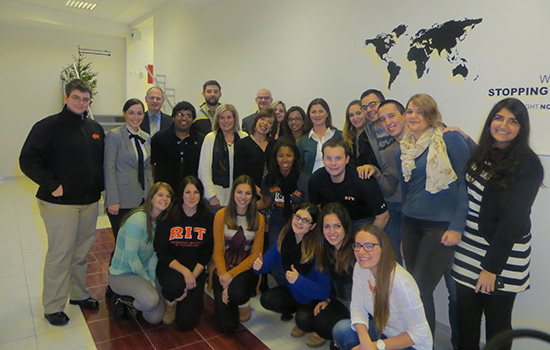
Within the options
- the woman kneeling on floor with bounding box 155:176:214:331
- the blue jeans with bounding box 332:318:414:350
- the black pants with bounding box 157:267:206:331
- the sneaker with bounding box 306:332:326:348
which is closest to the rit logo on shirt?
the woman kneeling on floor with bounding box 155:176:214:331

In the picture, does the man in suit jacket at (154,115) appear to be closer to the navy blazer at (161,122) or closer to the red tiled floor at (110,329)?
the navy blazer at (161,122)

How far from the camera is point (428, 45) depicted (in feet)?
9.31

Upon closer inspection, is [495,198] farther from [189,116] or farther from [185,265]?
[189,116]

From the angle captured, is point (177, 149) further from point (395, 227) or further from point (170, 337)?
point (395, 227)

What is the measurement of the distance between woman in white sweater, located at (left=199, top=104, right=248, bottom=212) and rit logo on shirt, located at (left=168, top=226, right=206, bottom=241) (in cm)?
42

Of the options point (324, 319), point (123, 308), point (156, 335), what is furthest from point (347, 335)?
point (123, 308)

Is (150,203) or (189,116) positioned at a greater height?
(189,116)

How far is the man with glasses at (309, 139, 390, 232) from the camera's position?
238 centimetres

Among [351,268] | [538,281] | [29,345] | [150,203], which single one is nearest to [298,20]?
[150,203]

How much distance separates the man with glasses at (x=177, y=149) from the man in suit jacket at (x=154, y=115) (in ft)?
1.63

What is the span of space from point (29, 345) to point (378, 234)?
7.45ft

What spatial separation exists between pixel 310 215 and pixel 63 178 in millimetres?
1676

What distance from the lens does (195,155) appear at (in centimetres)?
336

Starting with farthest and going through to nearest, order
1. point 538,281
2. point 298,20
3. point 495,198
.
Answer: point 298,20
point 538,281
point 495,198
